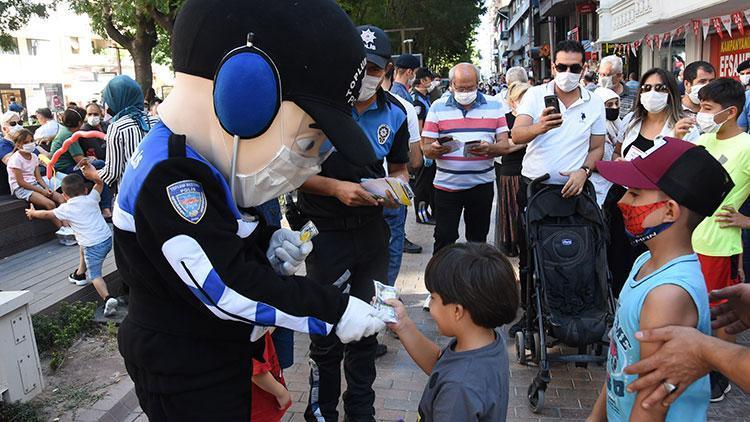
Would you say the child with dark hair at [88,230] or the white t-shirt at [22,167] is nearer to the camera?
the child with dark hair at [88,230]

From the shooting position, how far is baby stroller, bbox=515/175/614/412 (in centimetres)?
385

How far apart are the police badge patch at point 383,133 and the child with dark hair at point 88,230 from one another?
2.91 m

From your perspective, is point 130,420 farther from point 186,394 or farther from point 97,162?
point 97,162

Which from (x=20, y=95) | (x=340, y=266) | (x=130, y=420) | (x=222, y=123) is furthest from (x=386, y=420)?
(x=20, y=95)

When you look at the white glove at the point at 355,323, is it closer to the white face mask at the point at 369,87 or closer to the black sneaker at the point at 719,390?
the white face mask at the point at 369,87

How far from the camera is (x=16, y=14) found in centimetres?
1683

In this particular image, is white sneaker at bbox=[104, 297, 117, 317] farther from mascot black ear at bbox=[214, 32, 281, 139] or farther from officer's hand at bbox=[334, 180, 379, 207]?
mascot black ear at bbox=[214, 32, 281, 139]

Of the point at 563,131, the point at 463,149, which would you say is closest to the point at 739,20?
the point at 563,131

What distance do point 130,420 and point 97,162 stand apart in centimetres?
565

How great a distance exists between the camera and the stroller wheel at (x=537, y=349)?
383 cm

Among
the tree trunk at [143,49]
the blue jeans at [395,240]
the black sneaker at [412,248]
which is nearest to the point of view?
Result: the blue jeans at [395,240]

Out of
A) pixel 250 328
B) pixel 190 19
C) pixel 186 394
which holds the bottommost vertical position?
pixel 186 394

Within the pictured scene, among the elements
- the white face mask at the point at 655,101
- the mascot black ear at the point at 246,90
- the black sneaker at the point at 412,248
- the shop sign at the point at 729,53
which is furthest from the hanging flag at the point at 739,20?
the mascot black ear at the point at 246,90

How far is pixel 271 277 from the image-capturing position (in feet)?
5.82
